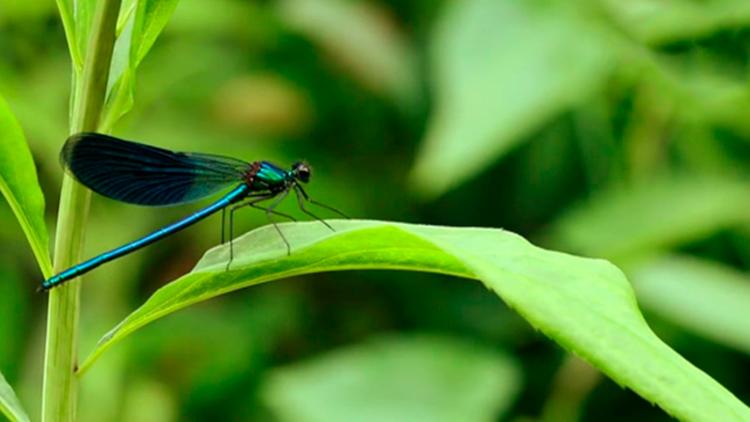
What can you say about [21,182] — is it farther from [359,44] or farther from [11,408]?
[359,44]

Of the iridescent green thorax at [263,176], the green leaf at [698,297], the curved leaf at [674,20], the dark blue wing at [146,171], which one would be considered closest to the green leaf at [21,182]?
the dark blue wing at [146,171]

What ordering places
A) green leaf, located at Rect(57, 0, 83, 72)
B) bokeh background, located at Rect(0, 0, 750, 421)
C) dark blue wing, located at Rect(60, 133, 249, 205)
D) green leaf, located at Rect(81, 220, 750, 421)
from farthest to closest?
bokeh background, located at Rect(0, 0, 750, 421) → dark blue wing, located at Rect(60, 133, 249, 205) → green leaf, located at Rect(57, 0, 83, 72) → green leaf, located at Rect(81, 220, 750, 421)

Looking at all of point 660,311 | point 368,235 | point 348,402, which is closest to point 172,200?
point 368,235

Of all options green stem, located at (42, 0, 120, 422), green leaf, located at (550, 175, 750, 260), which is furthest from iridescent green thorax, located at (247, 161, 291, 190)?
green leaf, located at (550, 175, 750, 260)

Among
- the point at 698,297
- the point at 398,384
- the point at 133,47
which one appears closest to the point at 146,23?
the point at 133,47

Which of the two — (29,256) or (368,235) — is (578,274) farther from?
(29,256)

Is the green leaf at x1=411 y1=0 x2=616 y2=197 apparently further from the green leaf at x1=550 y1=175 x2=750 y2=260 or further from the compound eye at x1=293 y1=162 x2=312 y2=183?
the compound eye at x1=293 y1=162 x2=312 y2=183
